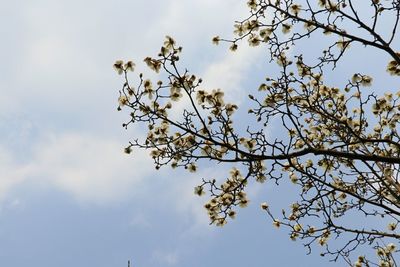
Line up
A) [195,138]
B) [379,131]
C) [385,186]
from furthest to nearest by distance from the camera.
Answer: [379,131] < [385,186] < [195,138]

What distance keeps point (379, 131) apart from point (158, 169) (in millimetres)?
4094

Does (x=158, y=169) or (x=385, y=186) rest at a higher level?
(x=158, y=169)

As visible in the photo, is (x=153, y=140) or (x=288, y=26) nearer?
(x=153, y=140)

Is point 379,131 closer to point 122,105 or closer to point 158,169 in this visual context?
point 158,169

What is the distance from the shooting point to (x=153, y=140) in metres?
5.74

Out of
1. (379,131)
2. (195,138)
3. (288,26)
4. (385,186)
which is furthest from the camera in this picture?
(379,131)

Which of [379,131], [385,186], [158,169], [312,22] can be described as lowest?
[385,186]

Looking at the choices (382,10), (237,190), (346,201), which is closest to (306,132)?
(346,201)

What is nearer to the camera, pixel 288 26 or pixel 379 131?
pixel 288 26

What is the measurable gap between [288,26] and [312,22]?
0.40 metres

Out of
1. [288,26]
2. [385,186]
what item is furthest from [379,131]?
[288,26]

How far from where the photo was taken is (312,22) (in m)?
5.87

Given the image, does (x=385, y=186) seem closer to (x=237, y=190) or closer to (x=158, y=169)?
(x=237, y=190)

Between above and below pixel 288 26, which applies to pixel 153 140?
below
